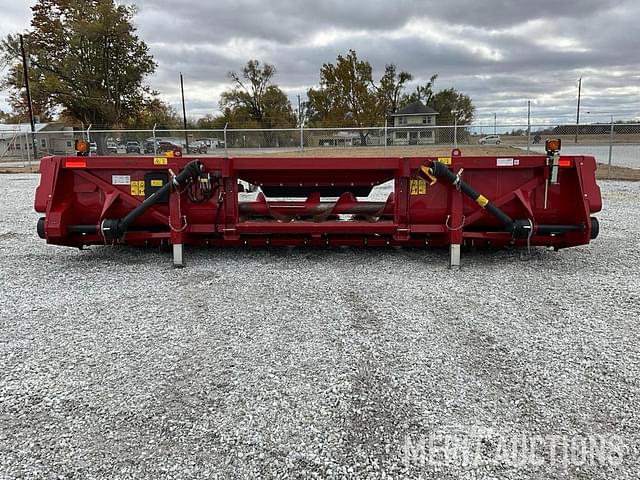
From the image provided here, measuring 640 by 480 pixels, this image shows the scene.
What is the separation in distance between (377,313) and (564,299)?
156 cm

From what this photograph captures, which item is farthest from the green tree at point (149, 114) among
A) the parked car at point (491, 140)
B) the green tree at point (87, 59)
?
the parked car at point (491, 140)

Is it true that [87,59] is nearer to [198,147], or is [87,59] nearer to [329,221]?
[198,147]

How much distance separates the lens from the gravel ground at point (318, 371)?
7.26ft

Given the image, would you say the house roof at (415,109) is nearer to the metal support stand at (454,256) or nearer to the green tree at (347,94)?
the green tree at (347,94)

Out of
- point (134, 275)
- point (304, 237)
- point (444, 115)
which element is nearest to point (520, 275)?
point (304, 237)

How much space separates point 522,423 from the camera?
7.99ft

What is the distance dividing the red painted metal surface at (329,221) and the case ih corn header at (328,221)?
0.4 inches

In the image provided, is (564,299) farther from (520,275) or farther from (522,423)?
(522,423)

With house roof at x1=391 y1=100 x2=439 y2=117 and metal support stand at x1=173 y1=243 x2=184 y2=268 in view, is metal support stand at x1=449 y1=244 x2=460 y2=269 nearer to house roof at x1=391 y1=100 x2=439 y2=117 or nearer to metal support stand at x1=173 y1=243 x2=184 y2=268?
metal support stand at x1=173 y1=243 x2=184 y2=268

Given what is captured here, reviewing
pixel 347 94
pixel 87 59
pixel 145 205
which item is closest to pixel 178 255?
pixel 145 205

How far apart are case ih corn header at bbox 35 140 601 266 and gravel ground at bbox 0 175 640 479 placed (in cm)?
38

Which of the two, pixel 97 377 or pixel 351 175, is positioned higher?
pixel 351 175

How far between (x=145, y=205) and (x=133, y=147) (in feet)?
60.4

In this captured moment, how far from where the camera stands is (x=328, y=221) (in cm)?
555
